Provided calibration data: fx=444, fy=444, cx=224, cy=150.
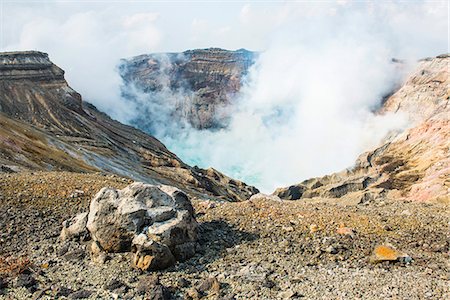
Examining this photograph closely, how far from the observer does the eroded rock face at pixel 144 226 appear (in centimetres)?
1652

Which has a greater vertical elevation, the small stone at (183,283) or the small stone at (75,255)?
the small stone at (75,255)

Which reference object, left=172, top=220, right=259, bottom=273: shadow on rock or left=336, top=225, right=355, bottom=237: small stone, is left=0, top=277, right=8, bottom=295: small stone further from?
left=336, top=225, right=355, bottom=237: small stone

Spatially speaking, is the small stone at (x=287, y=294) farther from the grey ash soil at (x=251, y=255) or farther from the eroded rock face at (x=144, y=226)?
the eroded rock face at (x=144, y=226)

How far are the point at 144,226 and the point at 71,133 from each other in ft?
319

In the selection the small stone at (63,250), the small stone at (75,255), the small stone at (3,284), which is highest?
the small stone at (63,250)

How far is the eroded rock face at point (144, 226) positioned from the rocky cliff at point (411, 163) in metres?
56.1

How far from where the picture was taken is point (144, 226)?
17.5m

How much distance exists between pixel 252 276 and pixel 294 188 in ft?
385

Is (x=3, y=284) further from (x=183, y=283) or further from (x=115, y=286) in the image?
(x=183, y=283)

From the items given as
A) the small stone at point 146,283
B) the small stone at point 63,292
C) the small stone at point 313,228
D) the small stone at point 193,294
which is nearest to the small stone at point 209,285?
the small stone at point 193,294

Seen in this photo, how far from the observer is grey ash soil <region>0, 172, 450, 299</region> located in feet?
49.1

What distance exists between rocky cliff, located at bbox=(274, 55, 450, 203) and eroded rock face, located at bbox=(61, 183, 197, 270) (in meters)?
56.1

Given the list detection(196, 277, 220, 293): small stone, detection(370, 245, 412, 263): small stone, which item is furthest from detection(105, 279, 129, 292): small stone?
detection(370, 245, 412, 263): small stone

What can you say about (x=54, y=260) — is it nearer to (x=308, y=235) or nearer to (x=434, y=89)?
(x=308, y=235)
